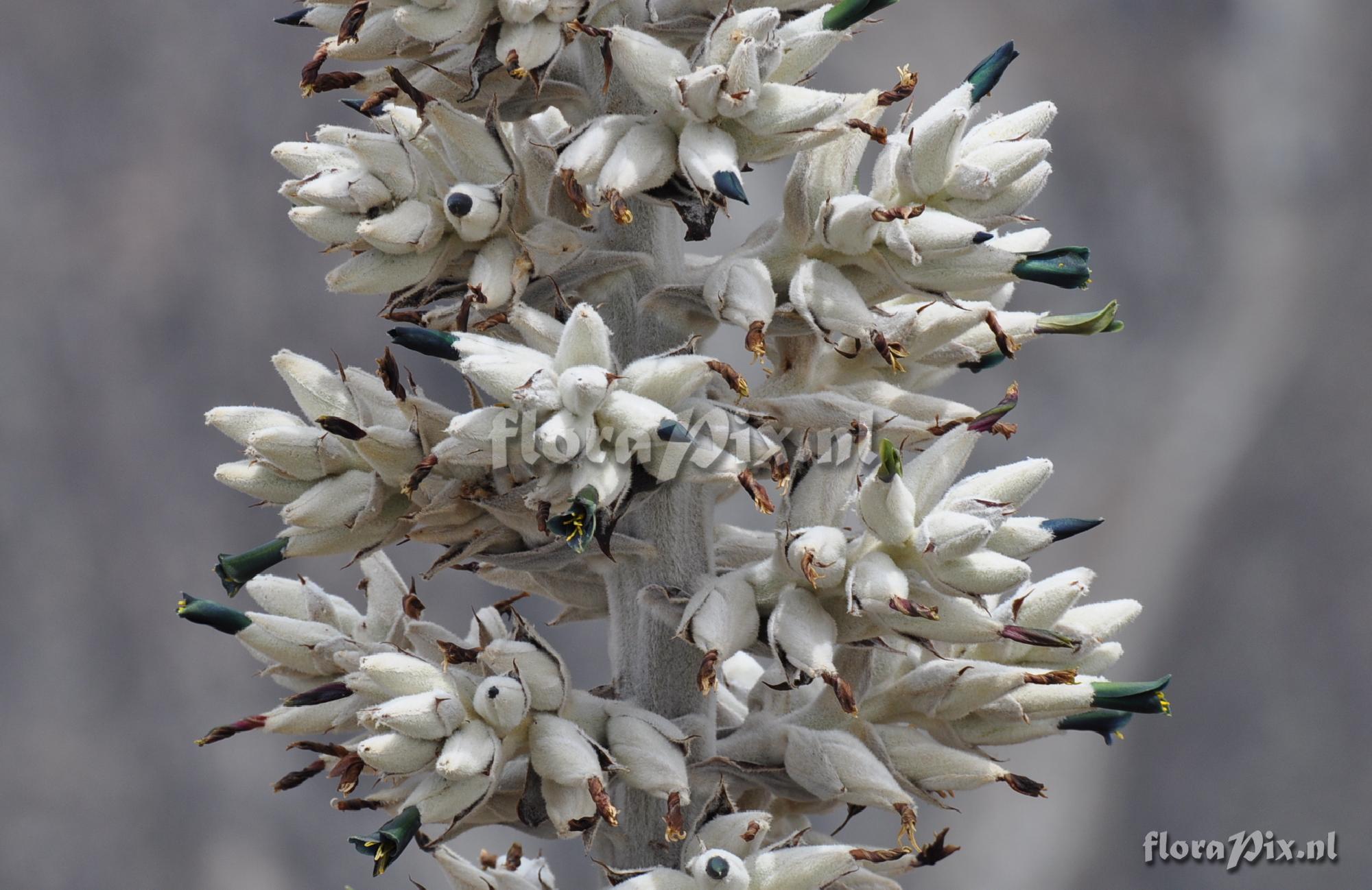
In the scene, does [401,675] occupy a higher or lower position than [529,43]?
lower

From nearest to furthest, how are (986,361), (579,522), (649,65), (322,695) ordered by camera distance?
(579,522) → (649,65) → (322,695) → (986,361)

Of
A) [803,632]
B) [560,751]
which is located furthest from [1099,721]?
[560,751]

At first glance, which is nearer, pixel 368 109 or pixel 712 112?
pixel 712 112

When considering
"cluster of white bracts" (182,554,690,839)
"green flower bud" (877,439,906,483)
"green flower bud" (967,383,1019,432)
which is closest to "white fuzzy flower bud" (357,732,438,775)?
"cluster of white bracts" (182,554,690,839)

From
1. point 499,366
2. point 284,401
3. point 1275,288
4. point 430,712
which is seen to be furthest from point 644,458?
point 1275,288

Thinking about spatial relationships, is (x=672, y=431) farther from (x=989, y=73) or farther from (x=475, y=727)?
(x=989, y=73)

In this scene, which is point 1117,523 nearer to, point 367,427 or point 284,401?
point 284,401

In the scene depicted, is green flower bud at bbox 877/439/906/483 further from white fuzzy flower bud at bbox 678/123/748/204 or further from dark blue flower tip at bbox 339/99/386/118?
dark blue flower tip at bbox 339/99/386/118

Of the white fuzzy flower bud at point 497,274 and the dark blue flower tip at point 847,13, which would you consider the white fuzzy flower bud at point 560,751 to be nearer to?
the white fuzzy flower bud at point 497,274
